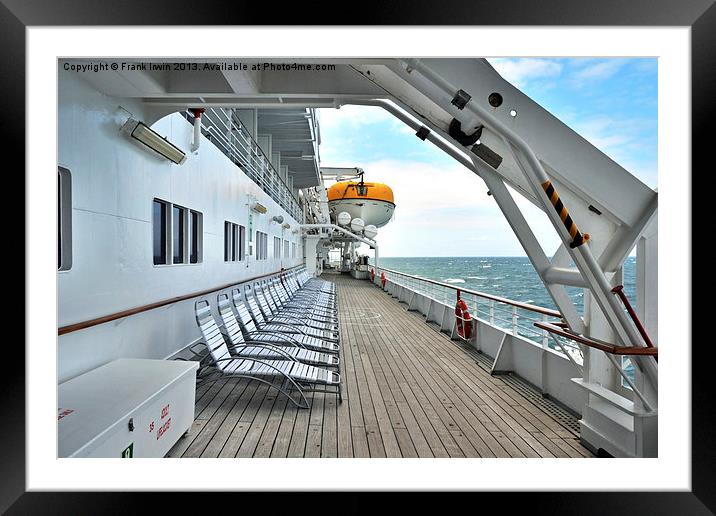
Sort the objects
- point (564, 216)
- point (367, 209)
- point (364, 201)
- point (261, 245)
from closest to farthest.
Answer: point (564, 216)
point (261, 245)
point (364, 201)
point (367, 209)

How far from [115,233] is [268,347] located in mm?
1347

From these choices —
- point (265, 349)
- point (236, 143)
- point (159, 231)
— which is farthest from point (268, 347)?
point (236, 143)

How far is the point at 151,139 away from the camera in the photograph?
8.13 ft

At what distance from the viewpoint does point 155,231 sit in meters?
2.93

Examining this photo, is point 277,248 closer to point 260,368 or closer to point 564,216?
point 260,368

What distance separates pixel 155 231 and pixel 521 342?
319 cm

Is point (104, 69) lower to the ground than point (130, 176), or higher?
higher

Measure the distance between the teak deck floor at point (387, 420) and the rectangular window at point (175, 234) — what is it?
3.82 feet

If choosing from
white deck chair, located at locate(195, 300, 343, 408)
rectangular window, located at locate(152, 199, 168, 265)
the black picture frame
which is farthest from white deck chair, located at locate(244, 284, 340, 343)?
the black picture frame

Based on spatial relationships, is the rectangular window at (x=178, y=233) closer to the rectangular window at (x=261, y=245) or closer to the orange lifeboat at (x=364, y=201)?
the rectangular window at (x=261, y=245)
